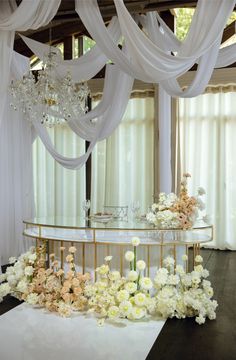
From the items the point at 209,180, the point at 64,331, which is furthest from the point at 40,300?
the point at 209,180

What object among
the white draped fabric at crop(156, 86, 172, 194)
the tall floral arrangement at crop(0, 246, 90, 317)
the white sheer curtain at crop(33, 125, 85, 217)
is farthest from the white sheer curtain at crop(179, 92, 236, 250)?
the tall floral arrangement at crop(0, 246, 90, 317)

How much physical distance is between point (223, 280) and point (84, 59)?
3.12m

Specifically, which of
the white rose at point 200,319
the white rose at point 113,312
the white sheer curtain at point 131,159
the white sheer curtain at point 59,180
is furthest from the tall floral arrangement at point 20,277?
the white sheer curtain at point 59,180

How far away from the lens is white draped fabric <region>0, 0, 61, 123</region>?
3.49 meters

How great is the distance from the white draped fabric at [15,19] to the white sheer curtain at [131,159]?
136 inches

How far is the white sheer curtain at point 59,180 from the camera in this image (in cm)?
759

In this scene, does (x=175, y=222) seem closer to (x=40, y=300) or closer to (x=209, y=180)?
(x=40, y=300)

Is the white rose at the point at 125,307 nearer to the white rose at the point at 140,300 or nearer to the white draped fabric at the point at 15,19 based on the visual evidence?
the white rose at the point at 140,300

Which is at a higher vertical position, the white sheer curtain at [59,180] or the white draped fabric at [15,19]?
the white draped fabric at [15,19]

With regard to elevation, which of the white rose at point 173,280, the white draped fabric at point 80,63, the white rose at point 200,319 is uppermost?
the white draped fabric at point 80,63

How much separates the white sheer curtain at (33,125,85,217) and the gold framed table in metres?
3.31

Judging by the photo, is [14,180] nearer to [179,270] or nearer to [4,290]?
[4,290]

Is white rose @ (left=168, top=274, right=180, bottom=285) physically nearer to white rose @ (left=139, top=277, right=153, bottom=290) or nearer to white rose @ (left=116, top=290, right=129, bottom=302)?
white rose @ (left=139, top=277, right=153, bottom=290)

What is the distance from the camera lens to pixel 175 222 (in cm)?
380
